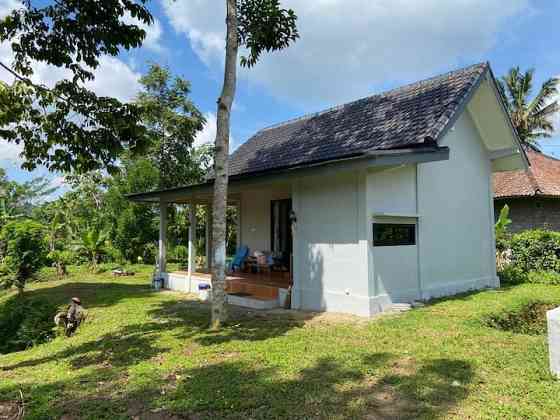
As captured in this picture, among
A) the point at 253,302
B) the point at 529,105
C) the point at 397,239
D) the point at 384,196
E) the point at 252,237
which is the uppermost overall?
the point at 529,105

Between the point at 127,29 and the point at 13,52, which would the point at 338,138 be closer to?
the point at 127,29

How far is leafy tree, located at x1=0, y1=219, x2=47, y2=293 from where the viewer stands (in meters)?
14.4

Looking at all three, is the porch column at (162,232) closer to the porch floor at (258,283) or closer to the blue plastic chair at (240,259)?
the porch floor at (258,283)

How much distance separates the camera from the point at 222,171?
25.4ft

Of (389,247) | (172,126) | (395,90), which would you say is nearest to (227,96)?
(389,247)

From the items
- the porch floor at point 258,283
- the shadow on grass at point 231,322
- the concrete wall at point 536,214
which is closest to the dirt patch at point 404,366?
the shadow on grass at point 231,322

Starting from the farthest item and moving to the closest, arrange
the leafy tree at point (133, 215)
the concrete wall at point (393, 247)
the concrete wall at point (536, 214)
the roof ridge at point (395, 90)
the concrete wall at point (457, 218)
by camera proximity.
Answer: the leafy tree at point (133, 215) < the concrete wall at point (536, 214) < the roof ridge at point (395, 90) < the concrete wall at point (457, 218) < the concrete wall at point (393, 247)

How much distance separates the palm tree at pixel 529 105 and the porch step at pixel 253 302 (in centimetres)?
3103

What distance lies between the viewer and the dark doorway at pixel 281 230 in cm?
1387

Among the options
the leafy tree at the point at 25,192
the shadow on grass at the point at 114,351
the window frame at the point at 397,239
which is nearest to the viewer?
the shadow on grass at the point at 114,351

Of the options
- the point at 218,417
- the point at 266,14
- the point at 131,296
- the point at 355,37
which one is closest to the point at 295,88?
the point at 355,37

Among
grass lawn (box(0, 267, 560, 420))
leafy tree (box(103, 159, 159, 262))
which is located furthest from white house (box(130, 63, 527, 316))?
leafy tree (box(103, 159, 159, 262))

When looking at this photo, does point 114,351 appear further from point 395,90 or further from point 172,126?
point 172,126

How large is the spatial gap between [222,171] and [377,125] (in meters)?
5.20
